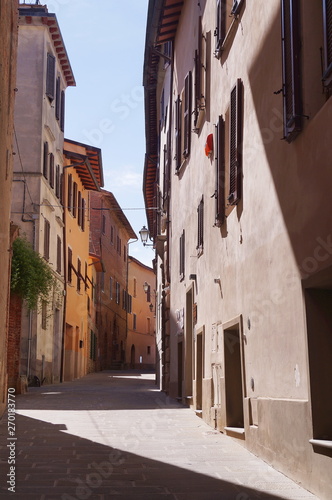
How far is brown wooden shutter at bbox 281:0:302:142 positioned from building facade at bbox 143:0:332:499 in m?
0.01

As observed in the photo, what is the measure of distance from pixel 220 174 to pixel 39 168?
1419cm

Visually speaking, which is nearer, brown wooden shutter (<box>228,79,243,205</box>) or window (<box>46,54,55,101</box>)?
brown wooden shutter (<box>228,79,243,205</box>)

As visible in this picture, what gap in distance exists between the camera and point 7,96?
12719mm

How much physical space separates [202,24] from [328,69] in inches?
369

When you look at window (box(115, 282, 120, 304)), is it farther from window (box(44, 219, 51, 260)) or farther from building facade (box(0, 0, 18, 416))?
building facade (box(0, 0, 18, 416))

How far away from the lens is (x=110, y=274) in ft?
164

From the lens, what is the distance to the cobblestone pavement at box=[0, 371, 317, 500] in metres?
6.28

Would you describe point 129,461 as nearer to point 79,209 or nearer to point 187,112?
point 187,112

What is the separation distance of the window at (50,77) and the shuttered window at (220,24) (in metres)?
14.5

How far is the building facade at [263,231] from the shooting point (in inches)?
249

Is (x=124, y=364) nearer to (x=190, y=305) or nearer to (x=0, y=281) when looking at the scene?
(x=190, y=305)

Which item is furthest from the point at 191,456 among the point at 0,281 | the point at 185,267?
the point at 185,267

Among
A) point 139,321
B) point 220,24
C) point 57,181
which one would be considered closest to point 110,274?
point 139,321

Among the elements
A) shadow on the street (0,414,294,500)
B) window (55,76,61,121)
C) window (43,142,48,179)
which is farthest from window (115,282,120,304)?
shadow on the street (0,414,294,500)
